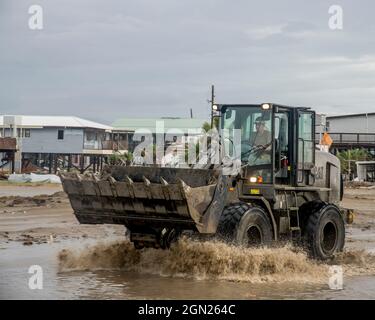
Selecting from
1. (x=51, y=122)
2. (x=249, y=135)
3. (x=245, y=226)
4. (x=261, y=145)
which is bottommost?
(x=245, y=226)

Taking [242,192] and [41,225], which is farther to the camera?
[41,225]

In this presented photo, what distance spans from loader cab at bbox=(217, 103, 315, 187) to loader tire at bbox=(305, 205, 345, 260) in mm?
706

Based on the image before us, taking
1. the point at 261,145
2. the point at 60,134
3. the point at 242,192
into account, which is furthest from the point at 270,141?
the point at 60,134

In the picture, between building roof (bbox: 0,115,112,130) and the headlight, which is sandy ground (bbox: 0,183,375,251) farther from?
building roof (bbox: 0,115,112,130)

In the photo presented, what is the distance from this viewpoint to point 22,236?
17.0 m

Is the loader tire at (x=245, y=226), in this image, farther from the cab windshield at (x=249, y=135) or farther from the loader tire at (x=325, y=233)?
the loader tire at (x=325, y=233)

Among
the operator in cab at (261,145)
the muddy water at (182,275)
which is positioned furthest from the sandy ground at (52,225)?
the operator in cab at (261,145)

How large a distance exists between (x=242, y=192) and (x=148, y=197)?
197 centimetres

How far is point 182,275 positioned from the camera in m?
Result: 11.7

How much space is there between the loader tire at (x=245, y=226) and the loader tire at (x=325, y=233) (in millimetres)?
1406

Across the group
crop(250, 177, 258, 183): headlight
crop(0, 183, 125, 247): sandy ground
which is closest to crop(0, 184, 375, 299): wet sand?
crop(250, 177, 258, 183): headlight

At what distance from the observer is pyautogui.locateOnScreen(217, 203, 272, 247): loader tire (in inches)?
452

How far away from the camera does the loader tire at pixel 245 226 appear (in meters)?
11.5

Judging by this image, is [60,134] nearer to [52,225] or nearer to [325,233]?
[52,225]
